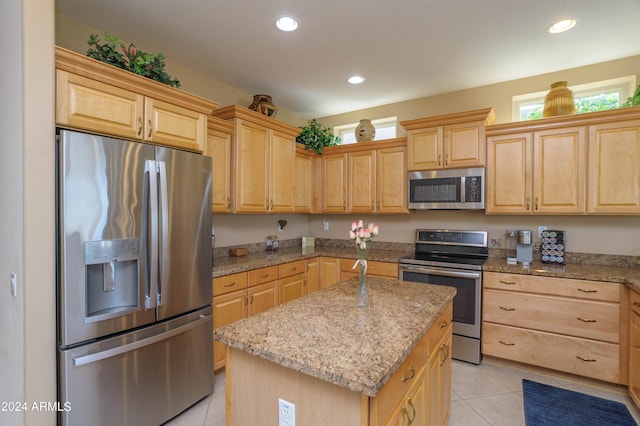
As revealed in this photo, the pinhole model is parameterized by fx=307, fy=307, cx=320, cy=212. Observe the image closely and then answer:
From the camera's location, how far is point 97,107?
1825mm

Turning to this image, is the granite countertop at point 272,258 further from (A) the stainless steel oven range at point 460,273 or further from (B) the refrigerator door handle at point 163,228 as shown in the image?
(B) the refrigerator door handle at point 163,228

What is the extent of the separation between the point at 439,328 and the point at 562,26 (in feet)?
8.20

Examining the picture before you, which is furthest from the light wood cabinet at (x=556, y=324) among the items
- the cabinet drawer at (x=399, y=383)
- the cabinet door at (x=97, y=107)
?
the cabinet door at (x=97, y=107)

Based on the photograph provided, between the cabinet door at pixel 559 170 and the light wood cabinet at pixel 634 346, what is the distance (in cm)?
85

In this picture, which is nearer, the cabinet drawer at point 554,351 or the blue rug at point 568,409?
the blue rug at point 568,409

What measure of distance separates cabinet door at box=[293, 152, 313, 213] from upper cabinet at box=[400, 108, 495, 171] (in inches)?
53.7

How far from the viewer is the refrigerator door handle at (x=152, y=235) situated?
→ 195cm

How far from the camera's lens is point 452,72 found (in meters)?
3.18

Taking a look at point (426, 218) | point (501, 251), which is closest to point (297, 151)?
point (426, 218)

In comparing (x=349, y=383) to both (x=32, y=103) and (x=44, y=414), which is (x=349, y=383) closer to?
(x=44, y=414)

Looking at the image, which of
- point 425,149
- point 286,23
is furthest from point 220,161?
point 425,149

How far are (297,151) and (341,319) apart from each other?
292 cm

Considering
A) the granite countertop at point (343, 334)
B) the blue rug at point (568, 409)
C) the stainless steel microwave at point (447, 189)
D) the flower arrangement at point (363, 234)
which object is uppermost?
the stainless steel microwave at point (447, 189)

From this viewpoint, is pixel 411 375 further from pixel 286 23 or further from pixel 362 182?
pixel 362 182
